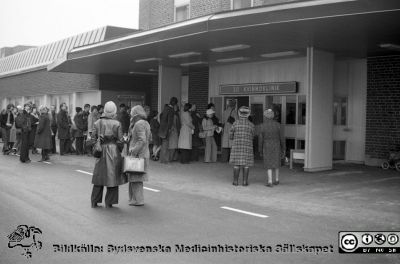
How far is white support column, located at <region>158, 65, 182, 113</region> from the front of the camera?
59.5 feet

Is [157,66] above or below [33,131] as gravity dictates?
above

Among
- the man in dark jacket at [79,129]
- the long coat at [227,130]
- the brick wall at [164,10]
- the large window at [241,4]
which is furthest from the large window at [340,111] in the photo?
the man in dark jacket at [79,129]

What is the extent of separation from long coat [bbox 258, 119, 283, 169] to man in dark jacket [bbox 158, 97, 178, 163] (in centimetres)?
463

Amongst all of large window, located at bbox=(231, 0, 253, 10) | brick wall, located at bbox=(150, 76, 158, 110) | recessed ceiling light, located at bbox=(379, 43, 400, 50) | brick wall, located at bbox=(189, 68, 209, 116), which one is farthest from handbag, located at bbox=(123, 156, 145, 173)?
brick wall, located at bbox=(150, 76, 158, 110)

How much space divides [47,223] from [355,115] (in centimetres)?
1096

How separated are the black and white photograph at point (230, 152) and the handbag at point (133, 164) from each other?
2 cm

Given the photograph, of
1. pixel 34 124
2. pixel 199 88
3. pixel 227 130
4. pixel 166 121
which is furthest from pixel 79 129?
pixel 227 130

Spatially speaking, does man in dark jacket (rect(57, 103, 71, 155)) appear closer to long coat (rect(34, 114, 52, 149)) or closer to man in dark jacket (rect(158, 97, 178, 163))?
long coat (rect(34, 114, 52, 149))

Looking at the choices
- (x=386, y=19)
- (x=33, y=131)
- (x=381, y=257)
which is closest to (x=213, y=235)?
(x=381, y=257)

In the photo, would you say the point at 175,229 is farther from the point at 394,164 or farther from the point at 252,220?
the point at 394,164

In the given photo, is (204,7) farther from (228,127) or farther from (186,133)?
(186,133)

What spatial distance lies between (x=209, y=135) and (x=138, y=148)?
7.18m

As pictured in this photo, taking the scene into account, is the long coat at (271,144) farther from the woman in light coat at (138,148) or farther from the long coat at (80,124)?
the long coat at (80,124)

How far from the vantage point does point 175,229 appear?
6.91 m
